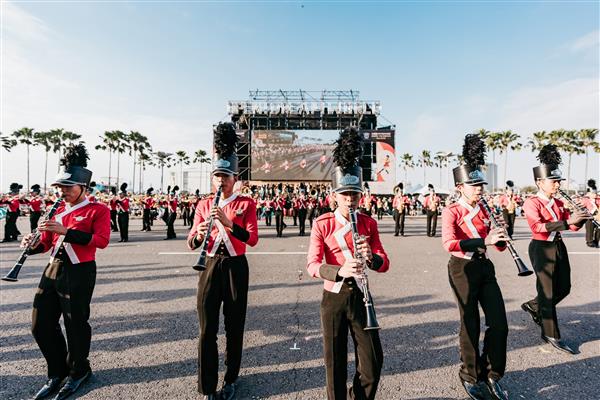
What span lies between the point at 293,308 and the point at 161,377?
2505mm

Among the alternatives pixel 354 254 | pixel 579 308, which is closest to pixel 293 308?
pixel 354 254

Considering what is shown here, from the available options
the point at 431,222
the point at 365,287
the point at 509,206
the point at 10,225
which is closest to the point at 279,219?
the point at 431,222

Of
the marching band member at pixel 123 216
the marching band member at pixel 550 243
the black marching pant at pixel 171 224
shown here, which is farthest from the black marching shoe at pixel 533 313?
the marching band member at pixel 123 216

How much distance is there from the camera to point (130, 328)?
4.85m

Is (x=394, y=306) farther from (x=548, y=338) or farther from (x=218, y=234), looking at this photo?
(x=218, y=234)

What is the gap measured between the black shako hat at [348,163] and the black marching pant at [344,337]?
790mm

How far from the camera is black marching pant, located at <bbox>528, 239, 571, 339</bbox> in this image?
14.2 ft

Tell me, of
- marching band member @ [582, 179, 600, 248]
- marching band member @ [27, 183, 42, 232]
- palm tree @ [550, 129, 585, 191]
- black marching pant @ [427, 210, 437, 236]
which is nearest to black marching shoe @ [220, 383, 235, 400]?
marching band member @ [582, 179, 600, 248]

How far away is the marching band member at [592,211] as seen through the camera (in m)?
12.6

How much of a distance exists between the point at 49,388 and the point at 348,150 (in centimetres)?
366

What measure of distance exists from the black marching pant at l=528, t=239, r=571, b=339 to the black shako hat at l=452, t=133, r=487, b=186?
5.81 ft

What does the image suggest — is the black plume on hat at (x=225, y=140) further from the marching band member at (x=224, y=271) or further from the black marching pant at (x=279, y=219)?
the black marching pant at (x=279, y=219)

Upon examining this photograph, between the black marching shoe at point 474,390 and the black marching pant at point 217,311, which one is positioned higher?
the black marching pant at point 217,311

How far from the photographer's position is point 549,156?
469 centimetres
